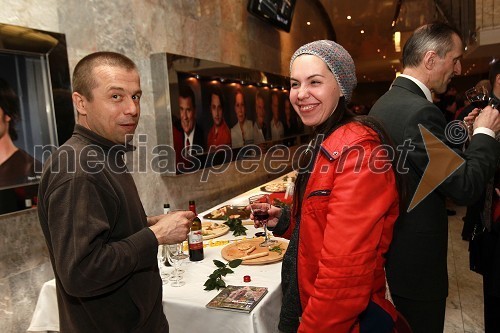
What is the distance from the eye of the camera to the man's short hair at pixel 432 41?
185 cm

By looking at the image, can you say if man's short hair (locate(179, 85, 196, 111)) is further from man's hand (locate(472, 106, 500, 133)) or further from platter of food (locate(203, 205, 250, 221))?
man's hand (locate(472, 106, 500, 133))

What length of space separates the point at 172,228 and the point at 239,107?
3.99m

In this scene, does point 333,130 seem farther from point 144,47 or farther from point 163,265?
point 144,47

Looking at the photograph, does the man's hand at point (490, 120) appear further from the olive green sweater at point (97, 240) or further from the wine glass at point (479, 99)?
the olive green sweater at point (97, 240)

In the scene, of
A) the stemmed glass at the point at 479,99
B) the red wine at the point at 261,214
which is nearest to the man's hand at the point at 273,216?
the red wine at the point at 261,214

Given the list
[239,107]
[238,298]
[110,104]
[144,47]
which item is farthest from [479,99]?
[239,107]

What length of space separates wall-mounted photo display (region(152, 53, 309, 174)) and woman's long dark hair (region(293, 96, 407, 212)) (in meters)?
2.58

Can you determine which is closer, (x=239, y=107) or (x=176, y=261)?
(x=176, y=261)

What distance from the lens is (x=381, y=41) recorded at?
44.1 feet

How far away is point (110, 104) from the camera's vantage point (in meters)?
1.41

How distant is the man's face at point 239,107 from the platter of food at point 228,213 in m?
2.09

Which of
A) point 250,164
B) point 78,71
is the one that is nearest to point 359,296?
point 78,71

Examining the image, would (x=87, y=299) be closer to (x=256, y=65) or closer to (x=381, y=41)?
(x=256, y=65)

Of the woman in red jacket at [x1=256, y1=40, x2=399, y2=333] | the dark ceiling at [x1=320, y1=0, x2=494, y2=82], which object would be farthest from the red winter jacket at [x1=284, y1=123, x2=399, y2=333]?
the dark ceiling at [x1=320, y1=0, x2=494, y2=82]
